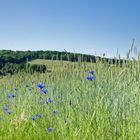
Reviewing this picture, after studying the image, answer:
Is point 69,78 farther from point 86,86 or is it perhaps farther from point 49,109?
point 86,86

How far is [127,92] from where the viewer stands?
341 centimetres

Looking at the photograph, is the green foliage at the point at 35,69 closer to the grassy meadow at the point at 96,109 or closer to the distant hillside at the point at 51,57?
the distant hillside at the point at 51,57

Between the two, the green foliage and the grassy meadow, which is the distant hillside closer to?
the grassy meadow

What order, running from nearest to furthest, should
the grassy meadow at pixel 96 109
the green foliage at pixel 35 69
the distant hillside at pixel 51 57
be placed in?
the grassy meadow at pixel 96 109 → the distant hillside at pixel 51 57 → the green foliage at pixel 35 69

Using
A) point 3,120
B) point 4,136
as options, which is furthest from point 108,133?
point 3,120

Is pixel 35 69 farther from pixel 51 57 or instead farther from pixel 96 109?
pixel 96 109

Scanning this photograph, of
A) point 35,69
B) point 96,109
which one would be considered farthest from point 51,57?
point 35,69

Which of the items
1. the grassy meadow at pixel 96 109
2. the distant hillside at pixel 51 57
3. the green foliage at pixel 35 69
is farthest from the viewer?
the green foliage at pixel 35 69

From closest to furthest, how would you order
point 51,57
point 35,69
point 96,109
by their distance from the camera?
point 96,109 → point 51,57 → point 35,69

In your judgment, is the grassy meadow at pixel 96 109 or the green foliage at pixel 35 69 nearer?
the grassy meadow at pixel 96 109

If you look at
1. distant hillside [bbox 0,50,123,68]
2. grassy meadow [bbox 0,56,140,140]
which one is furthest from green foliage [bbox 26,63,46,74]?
grassy meadow [bbox 0,56,140,140]

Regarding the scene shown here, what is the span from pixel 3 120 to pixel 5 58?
35720 millimetres

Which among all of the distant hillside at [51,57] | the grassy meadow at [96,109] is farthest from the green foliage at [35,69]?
the grassy meadow at [96,109]

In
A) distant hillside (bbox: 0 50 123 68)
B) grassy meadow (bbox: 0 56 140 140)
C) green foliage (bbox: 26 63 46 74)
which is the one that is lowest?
grassy meadow (bbox: 0 56 140 140)
